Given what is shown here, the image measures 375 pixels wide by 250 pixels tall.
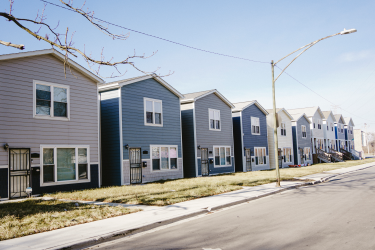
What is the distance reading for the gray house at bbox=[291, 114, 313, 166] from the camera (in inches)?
1658

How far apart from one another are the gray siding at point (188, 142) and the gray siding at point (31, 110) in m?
9.12

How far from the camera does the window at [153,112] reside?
21.2 m

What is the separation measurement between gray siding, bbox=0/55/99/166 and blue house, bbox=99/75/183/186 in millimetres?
A: 1790

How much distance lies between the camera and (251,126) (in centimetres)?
3266

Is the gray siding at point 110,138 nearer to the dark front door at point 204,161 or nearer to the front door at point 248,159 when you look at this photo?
the dark front door at point 204,161

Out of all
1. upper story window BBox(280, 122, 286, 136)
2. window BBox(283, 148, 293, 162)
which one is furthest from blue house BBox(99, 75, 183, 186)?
window BBox(283, 148, 293, 162)

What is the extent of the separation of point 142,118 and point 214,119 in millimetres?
8551

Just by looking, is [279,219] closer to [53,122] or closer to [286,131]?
[53,122]

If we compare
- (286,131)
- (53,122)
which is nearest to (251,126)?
(286,131)

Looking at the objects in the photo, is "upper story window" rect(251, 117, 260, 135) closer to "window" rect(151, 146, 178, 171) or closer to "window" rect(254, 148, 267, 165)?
"window" rect(254, 148, 267, 165)

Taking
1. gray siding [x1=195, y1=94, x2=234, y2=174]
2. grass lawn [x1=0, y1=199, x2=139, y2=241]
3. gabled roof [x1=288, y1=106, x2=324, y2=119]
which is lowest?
grass lawn [x1=0, y1=199, x2=139, y2=241]

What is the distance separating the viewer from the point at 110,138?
769 inches

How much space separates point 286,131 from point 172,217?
1330 inches

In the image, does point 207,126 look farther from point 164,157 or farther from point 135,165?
point 135,165
